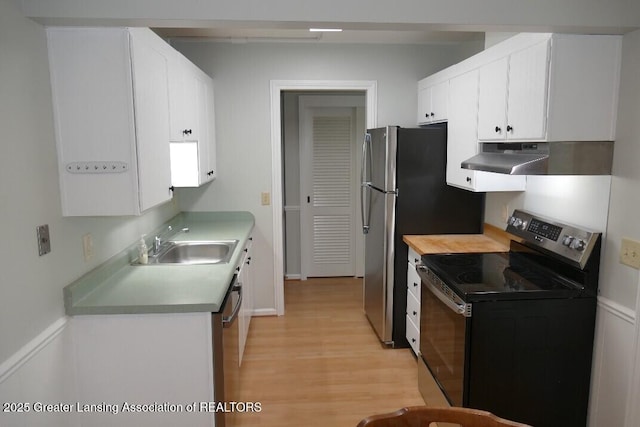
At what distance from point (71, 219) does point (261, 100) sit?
236cm

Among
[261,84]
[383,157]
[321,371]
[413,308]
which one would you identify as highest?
[261,84]

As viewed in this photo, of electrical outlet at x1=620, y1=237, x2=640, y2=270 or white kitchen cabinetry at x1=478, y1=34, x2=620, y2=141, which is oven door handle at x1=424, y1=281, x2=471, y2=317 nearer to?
electrical outlet at x1=620, y1=237, x2=640, y2=270

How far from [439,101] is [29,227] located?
2893 millimetres

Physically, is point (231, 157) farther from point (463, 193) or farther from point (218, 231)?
point (463, 193)

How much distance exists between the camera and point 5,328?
1585mm

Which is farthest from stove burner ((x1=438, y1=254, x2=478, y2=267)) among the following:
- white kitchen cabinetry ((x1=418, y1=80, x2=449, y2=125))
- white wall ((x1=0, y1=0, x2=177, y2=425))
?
white wall ((x1=0, y1=0, x2=177, y2=425))

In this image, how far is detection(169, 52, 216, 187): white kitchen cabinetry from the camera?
9.15ft

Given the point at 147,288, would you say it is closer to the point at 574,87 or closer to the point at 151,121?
the point at 151,121

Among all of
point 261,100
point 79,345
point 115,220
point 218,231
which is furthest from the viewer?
point 261,100

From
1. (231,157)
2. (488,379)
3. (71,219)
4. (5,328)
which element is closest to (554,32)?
(488,379)

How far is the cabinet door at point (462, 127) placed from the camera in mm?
2992

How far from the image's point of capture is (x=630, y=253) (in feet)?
6.66

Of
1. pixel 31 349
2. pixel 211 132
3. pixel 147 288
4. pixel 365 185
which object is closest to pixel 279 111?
pixel 211 132

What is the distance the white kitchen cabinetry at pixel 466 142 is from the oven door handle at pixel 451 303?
74 centimetres
